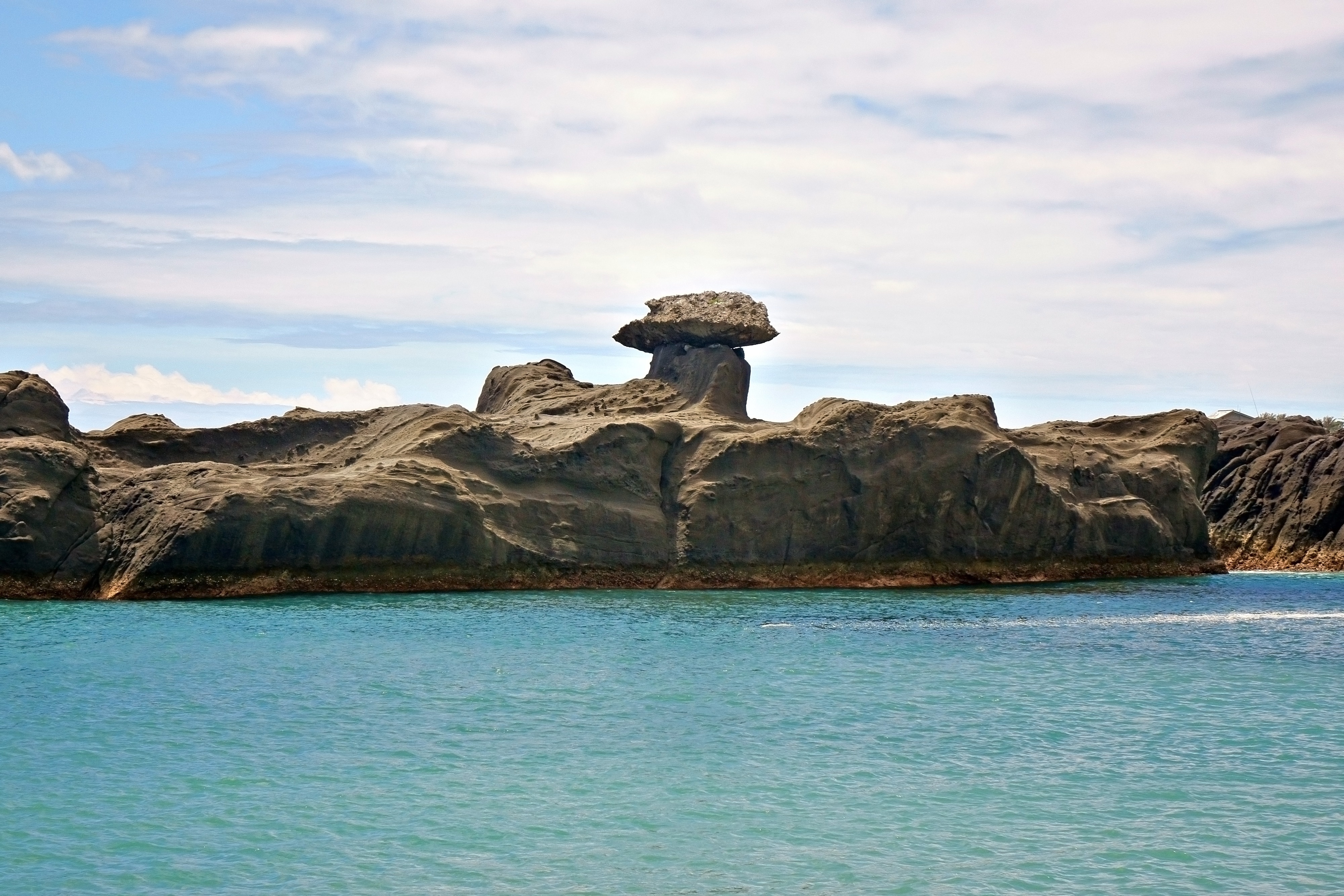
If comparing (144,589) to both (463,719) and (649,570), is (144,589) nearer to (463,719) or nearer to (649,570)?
(649,570)

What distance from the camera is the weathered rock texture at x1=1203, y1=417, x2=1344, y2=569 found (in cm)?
6781

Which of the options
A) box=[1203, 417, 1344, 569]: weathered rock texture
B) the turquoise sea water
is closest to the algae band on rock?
the turquoise sea water

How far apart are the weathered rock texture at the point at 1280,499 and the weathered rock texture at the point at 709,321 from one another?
30215 mm

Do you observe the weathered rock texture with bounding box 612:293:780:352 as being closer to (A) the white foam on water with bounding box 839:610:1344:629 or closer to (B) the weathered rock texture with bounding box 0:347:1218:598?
(B) the weathered rock texture with bounding box 0:347:1218:598

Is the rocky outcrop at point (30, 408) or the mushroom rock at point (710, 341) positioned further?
the mushroom rock at point (710, 341)

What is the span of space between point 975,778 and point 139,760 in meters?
11.0

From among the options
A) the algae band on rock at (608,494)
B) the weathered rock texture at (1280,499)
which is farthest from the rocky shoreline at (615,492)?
the weathered rock texture at (1280,499)

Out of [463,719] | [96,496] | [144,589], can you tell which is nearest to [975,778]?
[463,719]

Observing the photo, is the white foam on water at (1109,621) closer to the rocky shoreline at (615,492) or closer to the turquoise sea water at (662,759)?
the turquoise sea water at (662,759)

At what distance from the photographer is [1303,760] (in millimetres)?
18859

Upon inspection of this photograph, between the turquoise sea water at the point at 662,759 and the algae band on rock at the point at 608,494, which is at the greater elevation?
the algae band on rock at the point at 608,494

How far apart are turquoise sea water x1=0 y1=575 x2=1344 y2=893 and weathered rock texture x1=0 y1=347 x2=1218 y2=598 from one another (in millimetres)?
6896

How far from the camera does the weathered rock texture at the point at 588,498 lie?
1667 inches

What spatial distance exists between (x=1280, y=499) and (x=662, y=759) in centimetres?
6085
